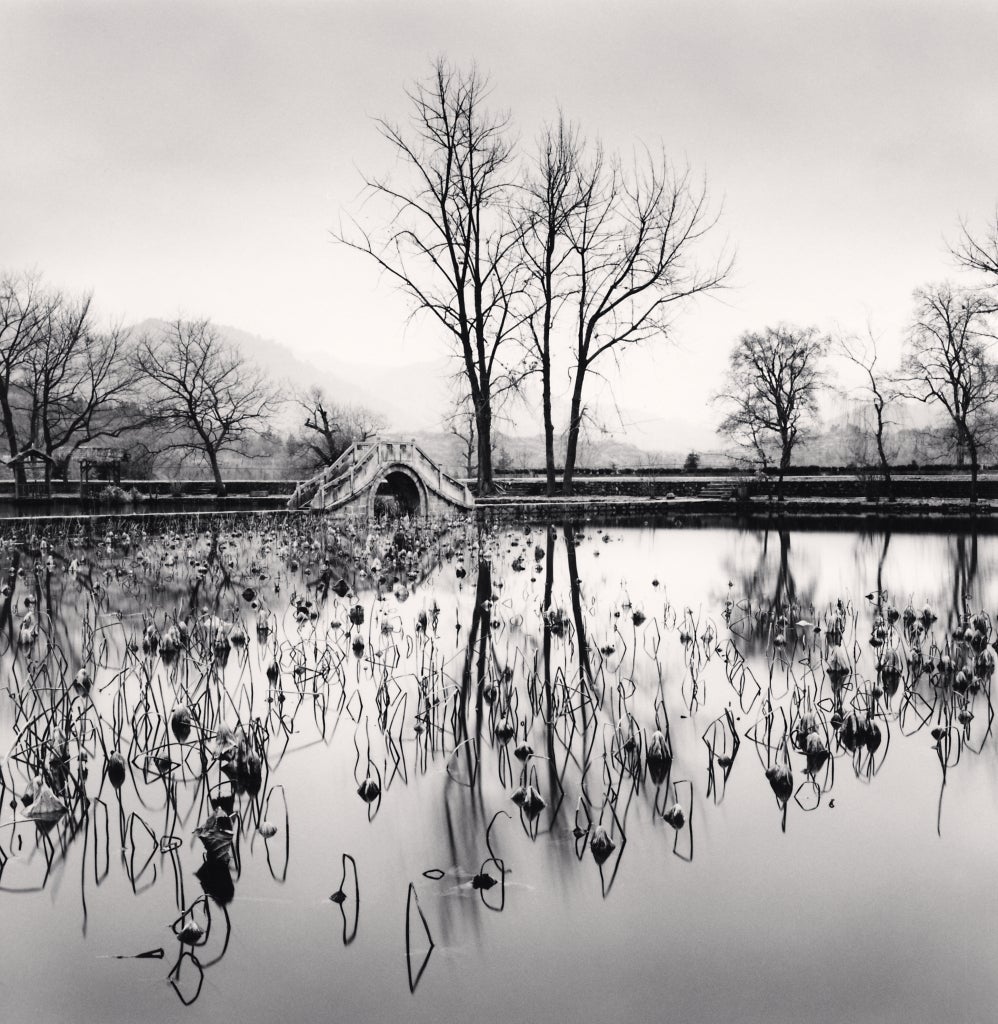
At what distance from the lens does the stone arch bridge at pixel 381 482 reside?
27.8m

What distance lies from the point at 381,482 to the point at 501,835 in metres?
26.9

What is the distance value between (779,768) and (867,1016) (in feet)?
4.49

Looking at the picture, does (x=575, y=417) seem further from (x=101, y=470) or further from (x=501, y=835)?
(x=501, y=835)

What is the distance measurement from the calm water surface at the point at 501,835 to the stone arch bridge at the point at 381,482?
65.0 ft

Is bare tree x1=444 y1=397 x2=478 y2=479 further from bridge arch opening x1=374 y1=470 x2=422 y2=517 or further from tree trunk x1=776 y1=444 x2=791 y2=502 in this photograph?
tree trunk x1=776 y1=444 x2=791 y2=502

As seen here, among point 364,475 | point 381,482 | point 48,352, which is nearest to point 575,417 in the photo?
point 381,482

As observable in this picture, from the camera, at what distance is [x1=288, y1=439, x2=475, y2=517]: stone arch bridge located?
27797 millimetres

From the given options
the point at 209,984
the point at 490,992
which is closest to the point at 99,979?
the point at 209,984

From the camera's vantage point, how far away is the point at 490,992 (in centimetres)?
282

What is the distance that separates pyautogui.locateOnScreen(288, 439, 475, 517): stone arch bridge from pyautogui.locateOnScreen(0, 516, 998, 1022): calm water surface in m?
19.8

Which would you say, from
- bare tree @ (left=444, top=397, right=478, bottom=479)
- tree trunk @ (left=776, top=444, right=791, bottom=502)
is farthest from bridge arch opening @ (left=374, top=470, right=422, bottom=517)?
tree trunk @ (left=776, top=444, right=791, bottom=502)

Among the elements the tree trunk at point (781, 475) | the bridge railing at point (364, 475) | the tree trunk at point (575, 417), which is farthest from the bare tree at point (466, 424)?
the tree trunk at point (781, 475)

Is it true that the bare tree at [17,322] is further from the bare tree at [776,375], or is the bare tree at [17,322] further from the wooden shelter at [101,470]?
the bare tree at [776,375]

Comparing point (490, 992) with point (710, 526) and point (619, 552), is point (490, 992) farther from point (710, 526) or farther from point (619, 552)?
point (710, 526)
